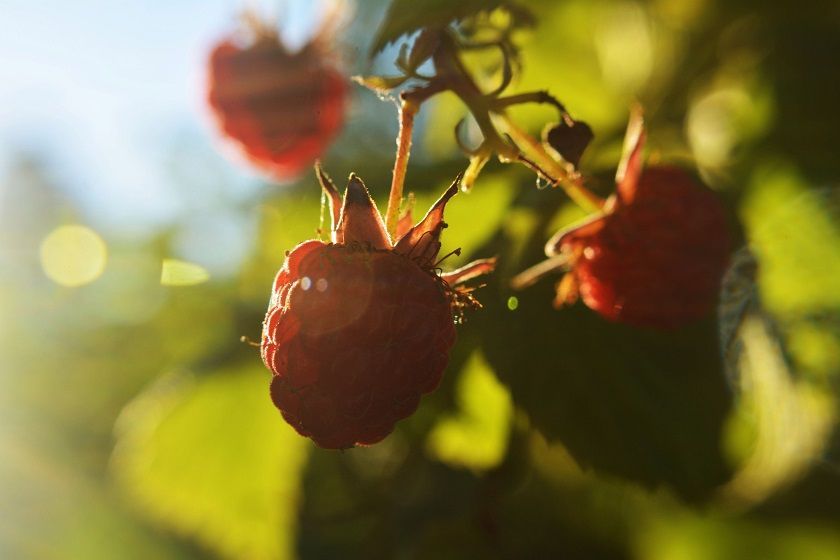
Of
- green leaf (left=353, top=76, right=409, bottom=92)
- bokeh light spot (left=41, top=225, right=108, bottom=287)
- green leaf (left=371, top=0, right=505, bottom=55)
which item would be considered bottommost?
bokeh light spot (left=41, top=225, right=108, bottom=287)

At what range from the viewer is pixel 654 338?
124 cm

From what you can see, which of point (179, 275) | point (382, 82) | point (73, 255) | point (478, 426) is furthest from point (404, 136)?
point (73, 255)

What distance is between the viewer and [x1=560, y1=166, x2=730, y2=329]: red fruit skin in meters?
0.93

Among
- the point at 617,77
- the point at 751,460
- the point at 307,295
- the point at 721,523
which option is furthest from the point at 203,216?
the point at 307,295

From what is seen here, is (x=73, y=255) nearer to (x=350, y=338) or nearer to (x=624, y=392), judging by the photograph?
(x=624, y=392)

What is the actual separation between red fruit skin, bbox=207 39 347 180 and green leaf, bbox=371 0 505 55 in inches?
21.0

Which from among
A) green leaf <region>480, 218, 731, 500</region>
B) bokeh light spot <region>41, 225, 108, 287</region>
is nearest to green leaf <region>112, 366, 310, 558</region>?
green leaf <region>480, 218, 731, 500</region>

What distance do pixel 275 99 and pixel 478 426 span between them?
0.62 m

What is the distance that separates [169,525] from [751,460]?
123 cm

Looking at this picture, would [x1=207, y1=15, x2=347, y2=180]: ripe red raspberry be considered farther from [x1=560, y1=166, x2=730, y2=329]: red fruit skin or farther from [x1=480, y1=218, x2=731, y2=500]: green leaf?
[x1=560, y1=166, x2=730, y2=329]: red fruit skin

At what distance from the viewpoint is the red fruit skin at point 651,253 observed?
→ 0.93m

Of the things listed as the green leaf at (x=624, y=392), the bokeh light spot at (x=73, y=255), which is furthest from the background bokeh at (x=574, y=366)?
the bokeh light spot at (x=73, y=255)

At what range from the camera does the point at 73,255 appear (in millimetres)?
3359

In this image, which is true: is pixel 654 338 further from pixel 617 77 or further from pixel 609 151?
pixel 617 77
